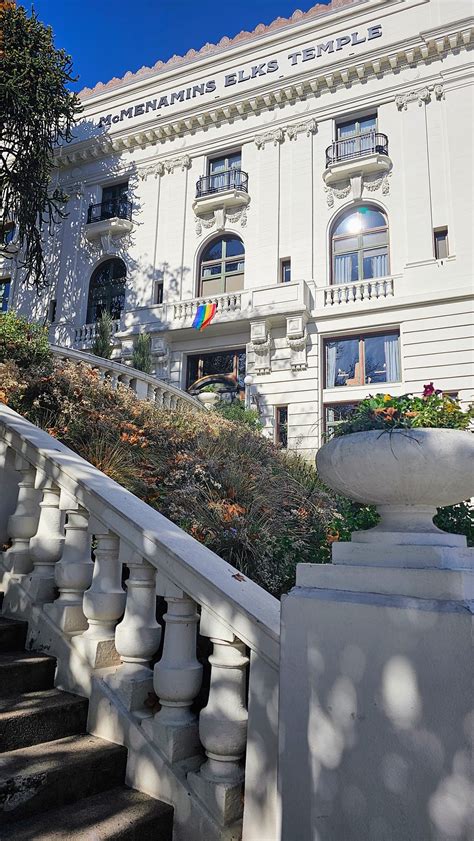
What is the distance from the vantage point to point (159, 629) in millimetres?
2523

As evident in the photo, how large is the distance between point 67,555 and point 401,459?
6.13ft

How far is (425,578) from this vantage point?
5.87 ft

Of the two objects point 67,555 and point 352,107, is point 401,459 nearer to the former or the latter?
point 67,555

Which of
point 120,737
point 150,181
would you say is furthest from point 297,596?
point 150,181

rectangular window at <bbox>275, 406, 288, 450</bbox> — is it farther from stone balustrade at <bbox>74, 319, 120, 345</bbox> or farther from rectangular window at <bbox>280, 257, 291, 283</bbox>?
stone balustrade at <bbox>74, 319, 120, 345</bbox>

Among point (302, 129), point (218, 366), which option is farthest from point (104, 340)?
point (302, 129)

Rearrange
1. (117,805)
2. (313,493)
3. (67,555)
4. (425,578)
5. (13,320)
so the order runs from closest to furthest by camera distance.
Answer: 1. (425,578)
2. (117,805)
3. (67,555)
4. (313,493)
5. (13,320)

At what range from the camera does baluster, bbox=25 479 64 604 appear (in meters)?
2.96

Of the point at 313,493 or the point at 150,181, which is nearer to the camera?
the point at 313,493

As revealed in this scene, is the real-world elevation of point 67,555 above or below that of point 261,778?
above

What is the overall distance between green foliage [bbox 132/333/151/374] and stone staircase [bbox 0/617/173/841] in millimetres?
16448

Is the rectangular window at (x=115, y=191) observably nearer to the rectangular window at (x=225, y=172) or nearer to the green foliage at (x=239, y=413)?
the rectangular window at (x=225, y=172)

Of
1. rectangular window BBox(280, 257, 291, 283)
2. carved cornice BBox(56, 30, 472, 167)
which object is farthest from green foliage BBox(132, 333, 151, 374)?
carved cornice BBox(56, 30, 472, 167)

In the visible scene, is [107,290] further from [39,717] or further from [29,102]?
[39,717]
